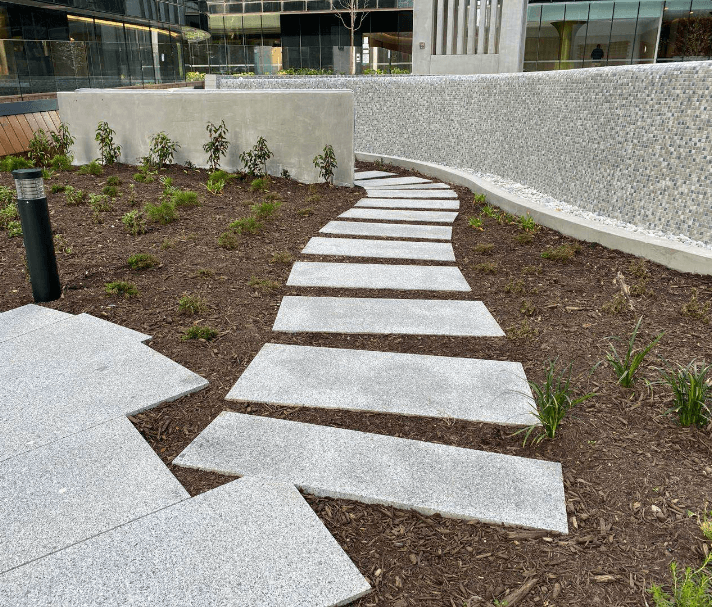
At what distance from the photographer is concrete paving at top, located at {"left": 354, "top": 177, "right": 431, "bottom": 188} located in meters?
9.98

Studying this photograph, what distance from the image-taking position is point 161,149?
30.3ft

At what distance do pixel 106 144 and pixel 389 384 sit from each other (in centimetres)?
829

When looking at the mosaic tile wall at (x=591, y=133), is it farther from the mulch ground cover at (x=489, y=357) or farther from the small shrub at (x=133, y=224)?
the small shrub at (x=133, y=224)

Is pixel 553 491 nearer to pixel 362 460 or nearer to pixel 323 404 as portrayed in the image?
pixel 362 460

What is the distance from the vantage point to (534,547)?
6.97ft

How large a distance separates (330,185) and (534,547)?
7.57 metres

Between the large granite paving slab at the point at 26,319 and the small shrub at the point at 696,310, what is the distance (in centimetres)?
447

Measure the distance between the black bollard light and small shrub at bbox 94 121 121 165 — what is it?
5.82 meters

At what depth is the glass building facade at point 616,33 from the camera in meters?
23.6

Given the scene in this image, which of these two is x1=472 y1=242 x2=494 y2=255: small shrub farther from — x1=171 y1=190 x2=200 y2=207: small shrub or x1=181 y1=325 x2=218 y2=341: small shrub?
x1=171 y1=190 x2=200 y2=207: small shrub

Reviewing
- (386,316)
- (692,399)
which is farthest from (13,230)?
(692,399)

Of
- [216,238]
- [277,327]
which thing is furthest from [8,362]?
[216,238]

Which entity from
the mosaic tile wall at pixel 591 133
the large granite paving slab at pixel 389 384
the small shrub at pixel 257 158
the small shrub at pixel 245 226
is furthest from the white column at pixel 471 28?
the large granite paving slab at pixel 389 384

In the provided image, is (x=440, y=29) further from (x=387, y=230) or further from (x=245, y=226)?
(x=245, y=226)
